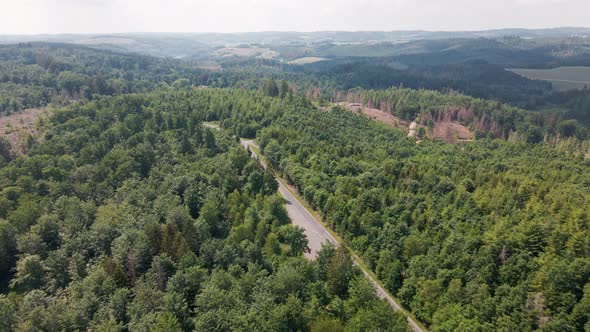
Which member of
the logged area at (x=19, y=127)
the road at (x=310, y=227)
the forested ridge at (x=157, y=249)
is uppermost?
the logged area at (x=19, y=127)

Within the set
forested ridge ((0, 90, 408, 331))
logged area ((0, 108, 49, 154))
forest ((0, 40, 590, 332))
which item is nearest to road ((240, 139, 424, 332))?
forest ((0, 40, 590, 332))

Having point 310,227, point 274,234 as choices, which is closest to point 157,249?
point 274,234

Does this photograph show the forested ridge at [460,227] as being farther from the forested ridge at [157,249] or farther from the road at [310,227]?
the forested ridge at [157,249]

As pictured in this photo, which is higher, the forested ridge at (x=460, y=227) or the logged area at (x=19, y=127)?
the logged area at (x=19, y=127)

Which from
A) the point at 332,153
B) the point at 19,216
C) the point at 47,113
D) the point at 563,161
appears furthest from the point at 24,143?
the point at 563,161

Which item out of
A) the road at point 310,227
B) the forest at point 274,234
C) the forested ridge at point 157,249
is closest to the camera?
the forested ridge at point 157,249

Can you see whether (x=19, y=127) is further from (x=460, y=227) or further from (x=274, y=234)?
(x=460, y=227)

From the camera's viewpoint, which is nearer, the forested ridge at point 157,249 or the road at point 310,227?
the forested ridge at point 157,249

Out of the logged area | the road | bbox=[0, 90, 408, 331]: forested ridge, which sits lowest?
the road

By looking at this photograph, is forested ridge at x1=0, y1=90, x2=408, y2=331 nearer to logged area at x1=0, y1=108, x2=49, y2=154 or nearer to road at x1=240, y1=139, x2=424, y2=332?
road at x1=240, y1=139, x2=424, y2=332

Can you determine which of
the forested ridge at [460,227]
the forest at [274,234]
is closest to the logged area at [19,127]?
the forest at [274,234]
